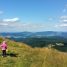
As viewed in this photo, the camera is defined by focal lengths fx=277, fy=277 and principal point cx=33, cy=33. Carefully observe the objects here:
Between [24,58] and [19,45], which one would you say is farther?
[19,45]

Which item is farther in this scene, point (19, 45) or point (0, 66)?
point (19, 45)

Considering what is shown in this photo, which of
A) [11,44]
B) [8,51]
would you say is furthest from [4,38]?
[8,51]

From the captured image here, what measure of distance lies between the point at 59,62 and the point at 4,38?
52.5 ft

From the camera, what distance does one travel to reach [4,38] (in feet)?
98.1

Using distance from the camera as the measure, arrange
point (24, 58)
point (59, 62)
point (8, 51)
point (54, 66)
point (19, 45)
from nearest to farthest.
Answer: point (54, 66), point (59, 62), point (24, 58), point (8, 51), point (19, 45)

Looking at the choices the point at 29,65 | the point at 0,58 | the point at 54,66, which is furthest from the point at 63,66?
the point at 0,58

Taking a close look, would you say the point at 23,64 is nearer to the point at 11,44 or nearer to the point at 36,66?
the point at 36,66

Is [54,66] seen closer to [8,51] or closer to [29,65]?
[29,65]

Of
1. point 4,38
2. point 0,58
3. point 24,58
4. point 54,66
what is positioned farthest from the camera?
point 4,38

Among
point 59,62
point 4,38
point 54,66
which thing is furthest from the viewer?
point 4,38

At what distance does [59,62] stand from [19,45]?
522 inches

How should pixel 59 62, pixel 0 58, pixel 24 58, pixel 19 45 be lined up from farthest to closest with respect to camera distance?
pixel 19 45, pixel 0 58, pixel 24 58, pixel 59 62

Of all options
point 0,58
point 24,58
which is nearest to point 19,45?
point 0,58

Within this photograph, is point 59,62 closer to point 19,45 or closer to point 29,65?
point 29,65
